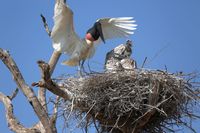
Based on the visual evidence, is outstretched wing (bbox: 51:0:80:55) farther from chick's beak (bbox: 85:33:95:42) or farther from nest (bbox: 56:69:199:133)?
nest (bbox: 56:69:199:133)

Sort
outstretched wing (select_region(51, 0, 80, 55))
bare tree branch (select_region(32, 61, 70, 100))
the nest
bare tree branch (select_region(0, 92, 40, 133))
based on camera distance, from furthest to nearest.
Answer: outstretched wing (select_region(51, 0, 80, 55)) → bare tree branch (select_region(0, 92, 40, 133)) → the nest → bare tree branch (select_region(32, 61, 70, 100))

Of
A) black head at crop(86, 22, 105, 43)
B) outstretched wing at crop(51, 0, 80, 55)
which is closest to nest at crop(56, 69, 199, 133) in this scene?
Answer: outstretched wing at crop(51, 0, 80, 55)

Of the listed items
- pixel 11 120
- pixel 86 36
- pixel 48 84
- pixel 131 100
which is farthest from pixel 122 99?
pixel 86 36

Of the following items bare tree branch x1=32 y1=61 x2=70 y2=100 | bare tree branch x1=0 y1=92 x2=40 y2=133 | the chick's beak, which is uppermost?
the chick's beak

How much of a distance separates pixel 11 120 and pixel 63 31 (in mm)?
1676

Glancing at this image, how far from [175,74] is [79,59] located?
2.30 m

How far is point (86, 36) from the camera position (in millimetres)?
11047

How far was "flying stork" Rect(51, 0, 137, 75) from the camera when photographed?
1072cm

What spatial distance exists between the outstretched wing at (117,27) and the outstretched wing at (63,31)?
499mm

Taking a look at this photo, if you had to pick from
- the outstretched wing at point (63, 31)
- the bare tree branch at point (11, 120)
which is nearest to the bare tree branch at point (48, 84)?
the bare tree branch at point (11, 120)

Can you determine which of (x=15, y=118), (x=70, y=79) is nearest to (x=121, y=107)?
(x=70, y=79)

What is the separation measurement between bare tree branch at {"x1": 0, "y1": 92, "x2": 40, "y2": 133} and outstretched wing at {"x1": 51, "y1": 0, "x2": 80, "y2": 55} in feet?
3.66

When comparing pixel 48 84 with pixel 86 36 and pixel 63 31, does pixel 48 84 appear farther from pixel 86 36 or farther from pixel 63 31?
pixel 86 36

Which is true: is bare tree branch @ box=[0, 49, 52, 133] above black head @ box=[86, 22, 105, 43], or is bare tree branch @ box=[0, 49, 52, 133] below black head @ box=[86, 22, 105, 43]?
below
